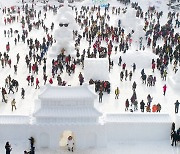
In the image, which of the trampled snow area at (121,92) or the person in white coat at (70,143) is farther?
the trampled snow area at (121,92)

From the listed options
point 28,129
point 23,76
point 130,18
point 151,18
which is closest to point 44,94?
point 28,129

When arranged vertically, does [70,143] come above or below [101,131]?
below

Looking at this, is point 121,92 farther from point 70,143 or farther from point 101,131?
point 70,143

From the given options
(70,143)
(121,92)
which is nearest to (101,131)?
(70,143)

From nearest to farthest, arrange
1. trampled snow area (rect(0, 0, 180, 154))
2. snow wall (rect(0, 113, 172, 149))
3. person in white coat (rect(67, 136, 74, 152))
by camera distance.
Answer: person in white coat (rect(67, 136, 74, 152)) → snow wall (rect(0, 113, 172, 149)) → trampled snow area (rect(0, 0, 180, 154))

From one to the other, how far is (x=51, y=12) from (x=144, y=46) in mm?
20115

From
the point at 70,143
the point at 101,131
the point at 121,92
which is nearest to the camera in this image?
the point at 70,143

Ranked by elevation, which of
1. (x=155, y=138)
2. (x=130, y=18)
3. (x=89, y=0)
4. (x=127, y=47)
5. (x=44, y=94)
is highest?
(x=89, y=0)

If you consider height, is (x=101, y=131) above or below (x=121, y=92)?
below

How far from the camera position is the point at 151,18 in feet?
174

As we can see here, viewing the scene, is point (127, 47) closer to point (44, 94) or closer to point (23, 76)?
point (23, 76)

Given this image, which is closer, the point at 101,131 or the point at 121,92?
the point at 101,131

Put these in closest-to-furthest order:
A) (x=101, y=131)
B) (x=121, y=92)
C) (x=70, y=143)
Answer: (x=70, y=143)
(x=101, y=131)
(x=121, y=92)

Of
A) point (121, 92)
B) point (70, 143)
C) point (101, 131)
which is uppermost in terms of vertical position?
point (121, 92)
